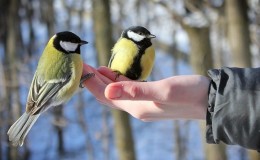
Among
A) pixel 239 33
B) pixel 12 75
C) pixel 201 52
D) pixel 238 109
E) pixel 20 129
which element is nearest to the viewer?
pixel 238 109

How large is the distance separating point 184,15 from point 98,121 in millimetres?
5132

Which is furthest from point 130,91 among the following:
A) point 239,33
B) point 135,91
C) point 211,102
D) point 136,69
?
point 239,33

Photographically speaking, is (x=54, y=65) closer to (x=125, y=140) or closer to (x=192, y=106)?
(x=192, y=106)

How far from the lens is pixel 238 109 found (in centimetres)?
126

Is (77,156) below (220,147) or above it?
below

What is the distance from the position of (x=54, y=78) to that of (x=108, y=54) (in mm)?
1758

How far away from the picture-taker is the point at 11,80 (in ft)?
19.7

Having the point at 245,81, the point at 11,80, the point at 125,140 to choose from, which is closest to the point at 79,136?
the point at 11,80

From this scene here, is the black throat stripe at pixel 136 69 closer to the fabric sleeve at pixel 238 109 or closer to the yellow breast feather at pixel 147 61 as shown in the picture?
the yellow breast feather at pixel 147 61

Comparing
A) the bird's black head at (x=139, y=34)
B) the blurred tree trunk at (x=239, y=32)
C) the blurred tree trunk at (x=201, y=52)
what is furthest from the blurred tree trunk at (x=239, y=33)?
the bird's black head at (x=139, y=34)

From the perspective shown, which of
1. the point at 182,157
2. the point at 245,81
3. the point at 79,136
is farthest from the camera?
the point at 79,136

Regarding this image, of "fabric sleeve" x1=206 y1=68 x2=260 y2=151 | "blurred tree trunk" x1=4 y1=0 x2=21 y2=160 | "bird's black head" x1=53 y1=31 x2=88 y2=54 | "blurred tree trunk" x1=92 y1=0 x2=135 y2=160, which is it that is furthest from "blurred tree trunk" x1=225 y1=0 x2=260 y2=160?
"blurred tree trunk" x1=4 y1=0 x2=21 y2=160

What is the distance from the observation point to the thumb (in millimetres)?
1308

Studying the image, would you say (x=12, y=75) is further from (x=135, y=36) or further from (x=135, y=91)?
(x=135, y=91)
